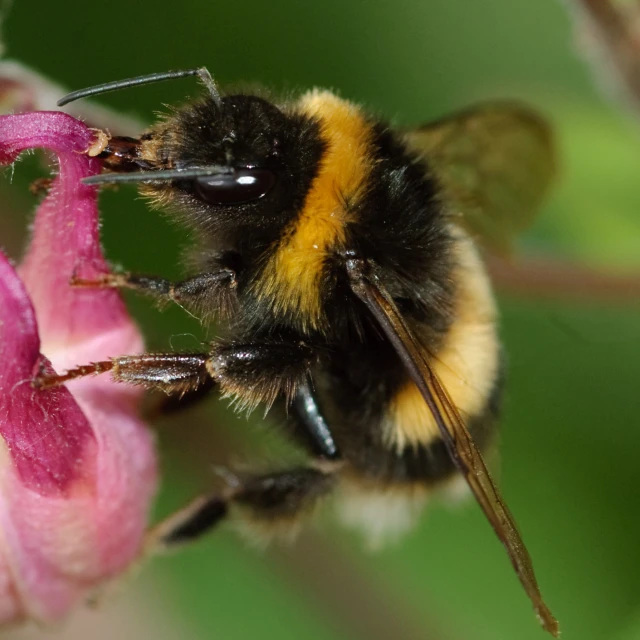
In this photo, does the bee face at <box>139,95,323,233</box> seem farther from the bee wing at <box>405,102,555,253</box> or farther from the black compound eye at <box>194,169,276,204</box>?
the bee wing at <box>405,102,555,253</box>

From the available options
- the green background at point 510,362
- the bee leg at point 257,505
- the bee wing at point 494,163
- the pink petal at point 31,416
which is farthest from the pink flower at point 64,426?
the green background at point 510,362

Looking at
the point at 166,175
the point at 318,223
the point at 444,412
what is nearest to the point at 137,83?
the point at 166,175

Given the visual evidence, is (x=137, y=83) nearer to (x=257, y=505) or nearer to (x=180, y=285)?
(x=180, y=285)

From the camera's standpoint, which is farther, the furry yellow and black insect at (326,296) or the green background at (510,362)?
the green background at (510,362)

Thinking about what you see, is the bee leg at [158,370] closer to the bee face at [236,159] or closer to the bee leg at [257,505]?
the bee face at [236,159]

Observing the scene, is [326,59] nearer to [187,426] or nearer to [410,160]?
[187,426]

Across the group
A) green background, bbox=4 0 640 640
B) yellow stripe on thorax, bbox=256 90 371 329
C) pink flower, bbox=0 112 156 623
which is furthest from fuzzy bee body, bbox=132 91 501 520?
green background, bbox=4 0 640 640

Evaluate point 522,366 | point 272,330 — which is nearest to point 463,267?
point 272,330
